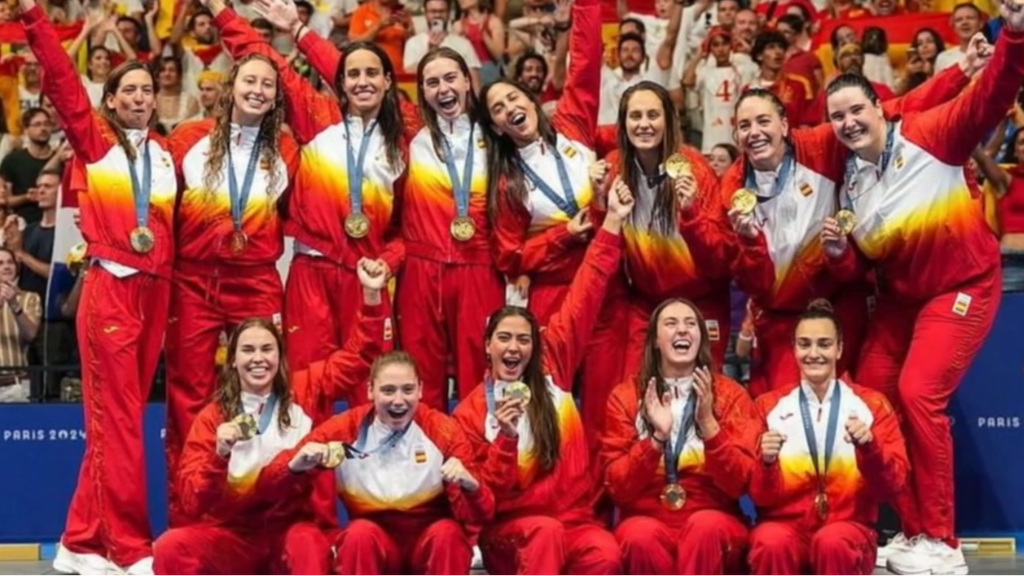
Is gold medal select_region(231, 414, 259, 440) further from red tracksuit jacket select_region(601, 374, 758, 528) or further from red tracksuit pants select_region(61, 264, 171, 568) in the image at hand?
red tracksuit jacket select_region(601, 374, 758, 528)

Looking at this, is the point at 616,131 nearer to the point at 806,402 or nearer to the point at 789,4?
the point at 806,402

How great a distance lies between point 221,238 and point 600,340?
1596 millimetres

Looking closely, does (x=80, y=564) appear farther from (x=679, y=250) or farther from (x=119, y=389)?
(x=679, y=250)

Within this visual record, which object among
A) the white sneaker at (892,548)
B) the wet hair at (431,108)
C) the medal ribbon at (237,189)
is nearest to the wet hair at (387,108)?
the wet hair at (431,108)

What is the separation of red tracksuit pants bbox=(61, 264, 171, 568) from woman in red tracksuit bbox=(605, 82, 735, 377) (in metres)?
1.91

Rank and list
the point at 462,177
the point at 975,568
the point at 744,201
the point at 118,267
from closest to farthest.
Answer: the point at 744,201, the point at 118,267, the point at 462,177, the point at 975,568

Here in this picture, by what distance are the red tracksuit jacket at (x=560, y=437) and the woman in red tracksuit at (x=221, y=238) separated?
1060 millimetres

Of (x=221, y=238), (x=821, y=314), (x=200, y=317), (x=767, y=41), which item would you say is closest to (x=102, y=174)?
(x=221, y=238)

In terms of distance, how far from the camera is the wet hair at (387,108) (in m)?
8.45

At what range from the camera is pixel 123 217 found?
8.24m

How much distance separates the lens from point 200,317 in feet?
27.6

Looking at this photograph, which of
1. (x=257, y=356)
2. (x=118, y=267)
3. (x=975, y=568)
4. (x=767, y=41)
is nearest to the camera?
(x=257, y=356)

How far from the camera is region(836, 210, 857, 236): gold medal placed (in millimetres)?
8047

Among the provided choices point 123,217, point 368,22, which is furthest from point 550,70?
point 123,217
